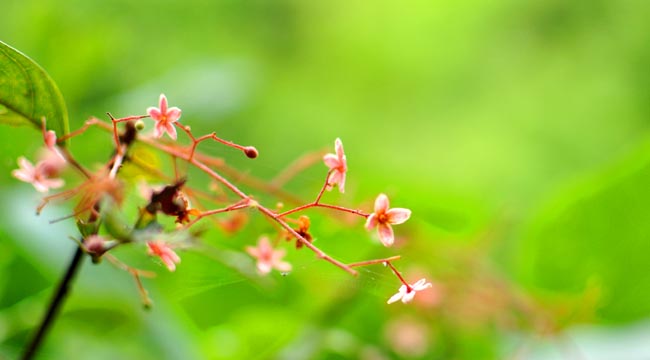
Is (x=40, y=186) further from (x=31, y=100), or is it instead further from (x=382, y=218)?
(x=382, y=218)

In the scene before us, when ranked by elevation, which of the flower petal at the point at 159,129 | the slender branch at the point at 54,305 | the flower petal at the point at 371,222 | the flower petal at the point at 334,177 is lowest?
the slender branch at the point at 54,305

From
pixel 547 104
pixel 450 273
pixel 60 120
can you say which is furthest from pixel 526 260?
pixel 547 104

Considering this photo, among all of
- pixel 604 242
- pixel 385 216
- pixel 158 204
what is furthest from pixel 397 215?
pixel 604 242

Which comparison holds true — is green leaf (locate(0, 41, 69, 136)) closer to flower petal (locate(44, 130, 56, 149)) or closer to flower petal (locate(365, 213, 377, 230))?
flower petal (locate(44, 130, 56, 149))

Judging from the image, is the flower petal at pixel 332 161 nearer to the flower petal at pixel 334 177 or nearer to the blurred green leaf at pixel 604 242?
the flower petal at pixel 334 177

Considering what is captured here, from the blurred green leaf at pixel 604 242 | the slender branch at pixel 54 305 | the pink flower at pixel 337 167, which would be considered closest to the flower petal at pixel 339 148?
the pink flower at pixel 337 167

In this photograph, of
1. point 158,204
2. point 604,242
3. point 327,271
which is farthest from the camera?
point 604,242
